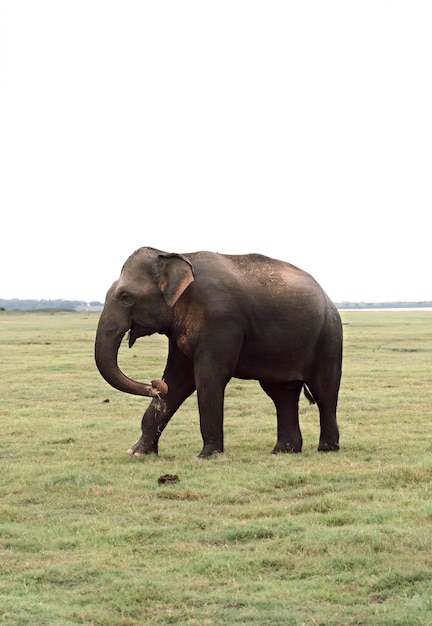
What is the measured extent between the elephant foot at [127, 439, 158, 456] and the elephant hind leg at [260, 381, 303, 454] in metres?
1.72

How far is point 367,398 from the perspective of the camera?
1848cm

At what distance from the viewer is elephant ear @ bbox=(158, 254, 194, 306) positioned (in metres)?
11.5

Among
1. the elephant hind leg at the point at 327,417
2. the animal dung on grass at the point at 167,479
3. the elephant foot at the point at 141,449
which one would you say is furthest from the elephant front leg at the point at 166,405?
the animal dung on grass at the point at 167,479

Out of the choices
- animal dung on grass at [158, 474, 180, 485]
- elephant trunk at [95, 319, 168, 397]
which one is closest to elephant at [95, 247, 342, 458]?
elephant trunk at [95, 319, 168, 397]

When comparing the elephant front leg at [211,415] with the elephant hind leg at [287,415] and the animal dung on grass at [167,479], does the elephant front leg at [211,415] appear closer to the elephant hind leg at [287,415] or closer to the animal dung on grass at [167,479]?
the elephant hind leg at [287,415]

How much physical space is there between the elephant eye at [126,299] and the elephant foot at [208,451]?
2.24 m

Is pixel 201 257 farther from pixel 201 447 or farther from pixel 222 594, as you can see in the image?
pixel 222 594

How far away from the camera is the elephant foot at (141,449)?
39.4 ft

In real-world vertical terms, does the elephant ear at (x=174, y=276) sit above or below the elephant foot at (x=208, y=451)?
above

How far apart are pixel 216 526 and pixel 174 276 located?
4.41 metres

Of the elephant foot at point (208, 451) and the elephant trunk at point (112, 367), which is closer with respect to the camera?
the elephant trunk at point (112, 367)

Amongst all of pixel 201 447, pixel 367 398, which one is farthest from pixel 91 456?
pixel 367 398

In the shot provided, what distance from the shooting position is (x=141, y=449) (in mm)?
12047

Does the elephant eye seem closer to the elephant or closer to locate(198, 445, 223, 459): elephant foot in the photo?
the elephant
